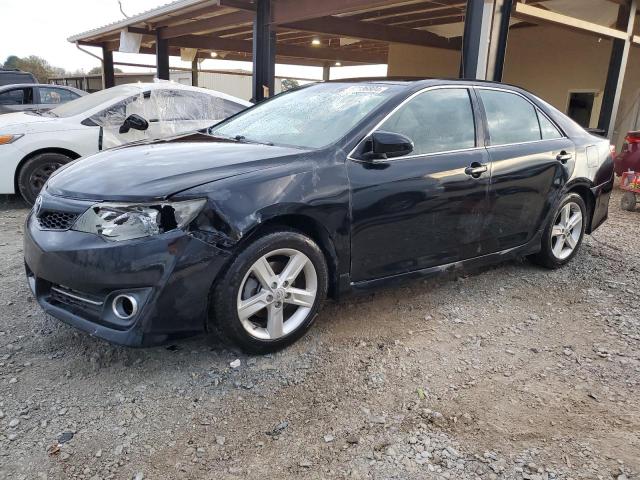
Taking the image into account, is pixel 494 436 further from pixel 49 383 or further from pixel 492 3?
pixel 492 3

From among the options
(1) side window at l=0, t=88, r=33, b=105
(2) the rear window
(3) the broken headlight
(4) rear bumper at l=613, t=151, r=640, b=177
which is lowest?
(4) rear bumper at l=613, t=151, r=640, b=177

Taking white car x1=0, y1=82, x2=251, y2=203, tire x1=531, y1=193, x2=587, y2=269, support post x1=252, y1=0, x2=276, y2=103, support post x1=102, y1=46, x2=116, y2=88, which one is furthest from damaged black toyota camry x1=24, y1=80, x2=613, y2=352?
support post x1=102, y1=46, x2=116, y2=88

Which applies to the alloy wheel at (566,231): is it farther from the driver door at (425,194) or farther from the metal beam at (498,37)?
the metal beam at (498,37)

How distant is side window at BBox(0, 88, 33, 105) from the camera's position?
35.1ft

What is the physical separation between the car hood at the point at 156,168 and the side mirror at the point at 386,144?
0.45 metres

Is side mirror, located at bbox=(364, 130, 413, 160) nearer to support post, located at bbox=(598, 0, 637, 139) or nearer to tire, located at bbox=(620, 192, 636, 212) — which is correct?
tire, located at bbox=(620, 192, 636, 212)

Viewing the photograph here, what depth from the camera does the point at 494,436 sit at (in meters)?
2.44

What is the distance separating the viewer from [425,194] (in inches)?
135

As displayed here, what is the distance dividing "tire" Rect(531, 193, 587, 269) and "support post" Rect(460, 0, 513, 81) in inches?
97.6

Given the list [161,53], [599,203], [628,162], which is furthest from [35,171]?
[161,53]

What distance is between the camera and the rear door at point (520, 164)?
3926 mm

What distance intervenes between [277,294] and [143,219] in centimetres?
82

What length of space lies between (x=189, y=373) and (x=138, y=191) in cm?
101

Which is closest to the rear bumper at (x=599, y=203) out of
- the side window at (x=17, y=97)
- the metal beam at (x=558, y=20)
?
the metal beam at (x=558, y=20)
